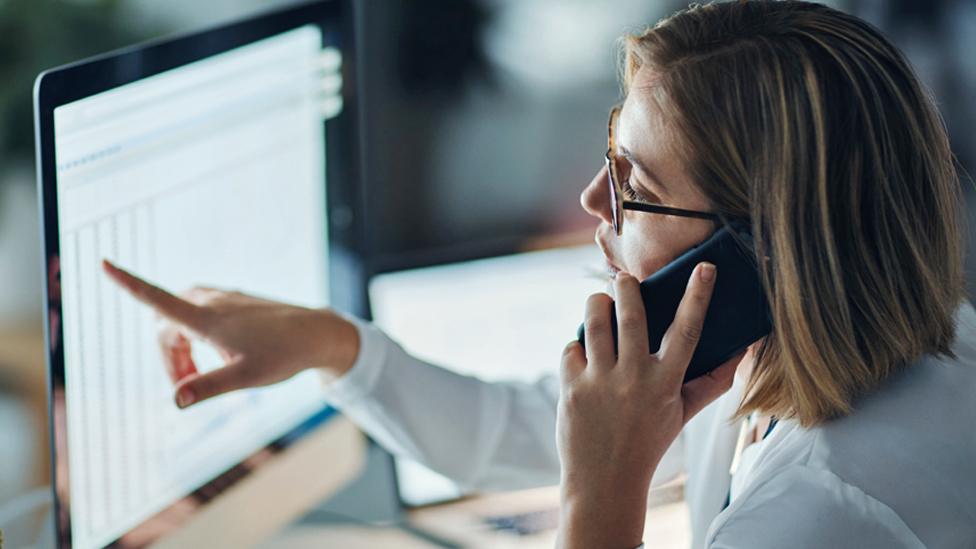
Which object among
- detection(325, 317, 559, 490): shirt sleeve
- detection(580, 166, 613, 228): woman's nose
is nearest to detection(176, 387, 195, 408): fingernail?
detection(325, 317, 559, 490): shirt sleeve

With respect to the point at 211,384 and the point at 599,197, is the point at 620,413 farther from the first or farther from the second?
the point at 211,384

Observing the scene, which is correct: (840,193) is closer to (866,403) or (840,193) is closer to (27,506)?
(866,403)

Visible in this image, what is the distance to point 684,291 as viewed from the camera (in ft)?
2.50

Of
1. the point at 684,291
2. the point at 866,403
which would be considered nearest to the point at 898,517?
the point at 866,403

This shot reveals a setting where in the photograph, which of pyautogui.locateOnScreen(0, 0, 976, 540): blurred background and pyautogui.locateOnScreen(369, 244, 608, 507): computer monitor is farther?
pyautogui.locateOnScreen(0, 0, 976, 540): blurred background

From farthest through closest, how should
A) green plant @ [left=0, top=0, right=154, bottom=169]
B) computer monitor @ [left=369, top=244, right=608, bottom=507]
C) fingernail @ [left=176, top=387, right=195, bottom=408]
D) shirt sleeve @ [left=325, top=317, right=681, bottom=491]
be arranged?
green plant @ [left=0, top=0, right=154, bottom=169] → computer monitor @ [left=369, top=244, right=608, bottom=507] → shirt sleeve @ [left=325, top=317, right=681, bottom=491] → fingernail @ [left=176, top=387, right=195, bottom=408]

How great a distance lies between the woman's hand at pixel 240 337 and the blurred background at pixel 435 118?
48 cm

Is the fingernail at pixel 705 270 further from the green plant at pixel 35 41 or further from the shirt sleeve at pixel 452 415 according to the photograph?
the green plant at pixel 35 41

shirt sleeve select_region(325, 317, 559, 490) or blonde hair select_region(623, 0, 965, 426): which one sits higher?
blonde hair select_region(623, 0, 965, 426)

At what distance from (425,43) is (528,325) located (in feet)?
1.56

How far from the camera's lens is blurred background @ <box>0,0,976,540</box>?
4.55 feet

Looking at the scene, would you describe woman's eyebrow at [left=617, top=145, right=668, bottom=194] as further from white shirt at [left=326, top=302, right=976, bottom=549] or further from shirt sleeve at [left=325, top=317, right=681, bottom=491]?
shirt sleeve at [left=325, top=317, right=681, bottom=491]

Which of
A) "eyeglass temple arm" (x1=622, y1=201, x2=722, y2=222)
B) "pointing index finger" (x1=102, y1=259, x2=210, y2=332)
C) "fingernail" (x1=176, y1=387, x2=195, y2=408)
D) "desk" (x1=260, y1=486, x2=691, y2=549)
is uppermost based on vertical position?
"eyeglass temple arm" (x1=622, y1=201, x2=722, y2=222)

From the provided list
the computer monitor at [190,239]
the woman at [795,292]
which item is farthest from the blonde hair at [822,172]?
the computer monitor at [190,239]
